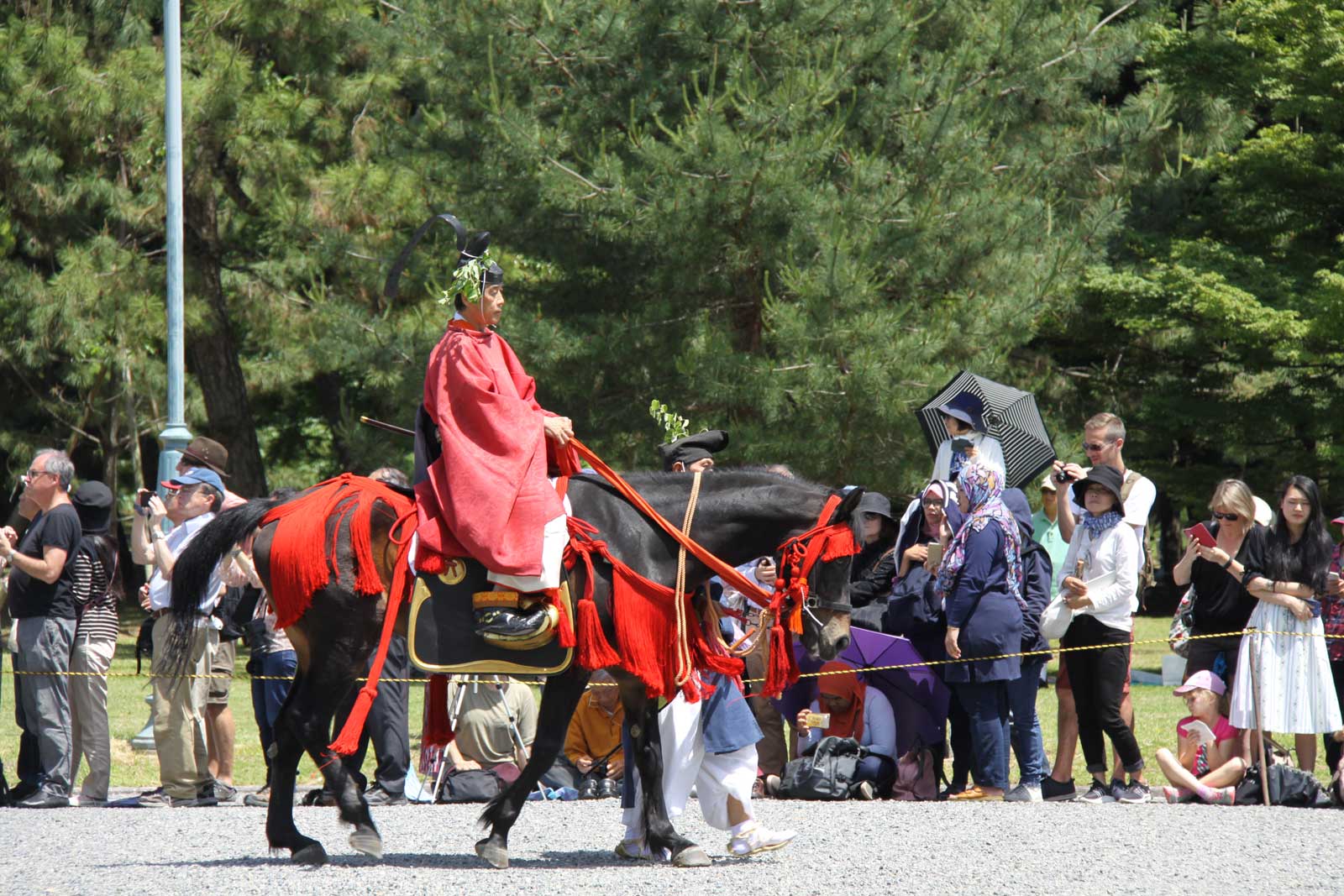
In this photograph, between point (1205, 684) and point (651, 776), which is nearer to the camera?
point (651, 776)

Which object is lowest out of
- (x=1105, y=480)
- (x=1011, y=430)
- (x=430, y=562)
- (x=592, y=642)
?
(x=592, y=642)

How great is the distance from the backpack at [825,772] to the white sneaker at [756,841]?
207cm

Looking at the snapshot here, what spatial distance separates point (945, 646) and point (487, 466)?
11.2 ft

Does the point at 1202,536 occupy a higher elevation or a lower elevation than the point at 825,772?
higher

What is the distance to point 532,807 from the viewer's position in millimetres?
8711

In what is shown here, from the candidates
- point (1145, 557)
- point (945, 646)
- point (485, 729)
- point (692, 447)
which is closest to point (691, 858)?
point (692, 447)

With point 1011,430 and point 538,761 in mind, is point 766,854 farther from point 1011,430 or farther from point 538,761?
point 1011,430

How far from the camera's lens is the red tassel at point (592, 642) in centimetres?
651

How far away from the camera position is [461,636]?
21.5ft

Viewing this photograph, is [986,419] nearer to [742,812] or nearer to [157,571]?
[742,812]

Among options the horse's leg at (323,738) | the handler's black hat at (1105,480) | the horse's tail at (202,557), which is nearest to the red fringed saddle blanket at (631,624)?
the horse's leg at (323,738)

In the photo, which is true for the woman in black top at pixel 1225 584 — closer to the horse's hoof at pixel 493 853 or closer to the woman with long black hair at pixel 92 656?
the horse's hoof at pixel 493 853

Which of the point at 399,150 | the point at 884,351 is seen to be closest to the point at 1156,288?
the point at 884,351

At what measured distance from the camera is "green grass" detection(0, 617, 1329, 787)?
1066cm
